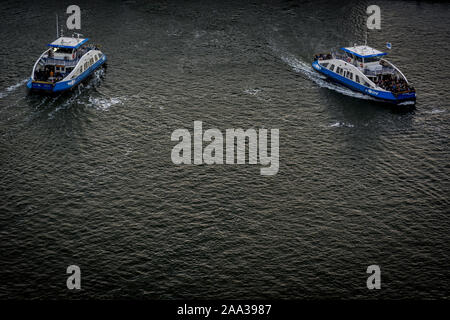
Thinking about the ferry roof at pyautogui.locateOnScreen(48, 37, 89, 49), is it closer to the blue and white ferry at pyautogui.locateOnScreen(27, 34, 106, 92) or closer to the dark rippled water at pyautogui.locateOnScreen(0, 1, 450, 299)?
the blue and white ferry at pyautogui.locateOnScreen(27, 34, 106, 92)

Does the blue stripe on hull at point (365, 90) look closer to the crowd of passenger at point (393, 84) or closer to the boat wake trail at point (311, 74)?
the boat wake trail at point (311, 74)

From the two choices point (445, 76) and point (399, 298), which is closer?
point (399, 298)

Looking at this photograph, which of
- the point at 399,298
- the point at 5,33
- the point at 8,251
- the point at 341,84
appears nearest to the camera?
the point at 399,298

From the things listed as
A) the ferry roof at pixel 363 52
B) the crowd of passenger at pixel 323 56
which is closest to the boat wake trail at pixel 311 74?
the crowd of passenger at pixel 323 56

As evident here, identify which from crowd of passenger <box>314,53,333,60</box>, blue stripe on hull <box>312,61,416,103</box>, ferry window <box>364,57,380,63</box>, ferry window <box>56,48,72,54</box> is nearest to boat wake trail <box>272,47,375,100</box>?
blue stripe on hull <box>312,61,416,103</box>

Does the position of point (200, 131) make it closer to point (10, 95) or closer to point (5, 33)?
point (10, 95)

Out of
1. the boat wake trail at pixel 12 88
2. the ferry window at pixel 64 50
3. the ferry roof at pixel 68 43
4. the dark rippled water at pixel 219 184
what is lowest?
the dark rippled water at pixel 219 184

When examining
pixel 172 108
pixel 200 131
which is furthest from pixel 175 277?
pixel 172 108

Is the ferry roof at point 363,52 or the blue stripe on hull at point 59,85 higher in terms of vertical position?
the ferry roof at point 363,52
